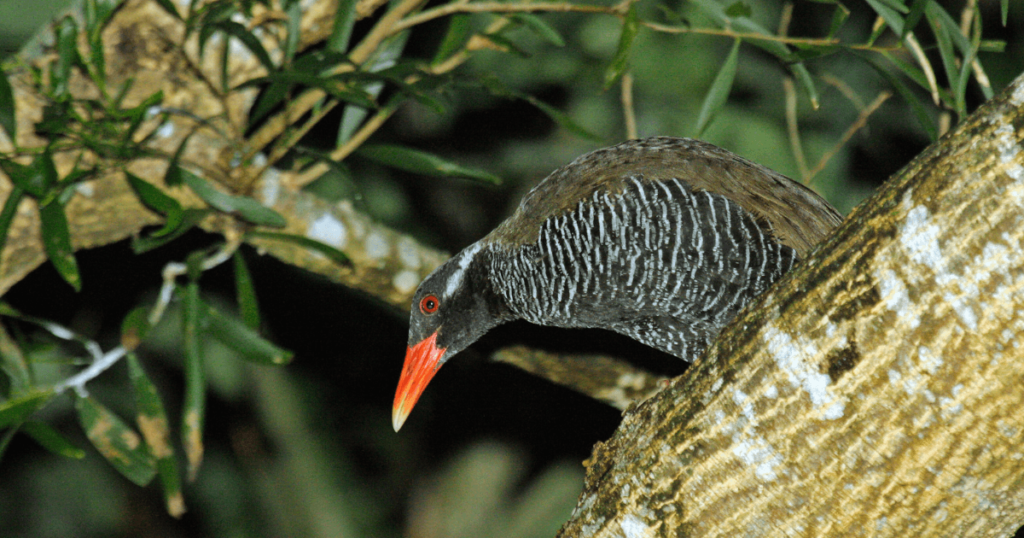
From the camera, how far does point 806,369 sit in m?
1.61

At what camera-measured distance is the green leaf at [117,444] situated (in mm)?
2982

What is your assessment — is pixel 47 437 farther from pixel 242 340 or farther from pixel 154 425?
pixel 242 340

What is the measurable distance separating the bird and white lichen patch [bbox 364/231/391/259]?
284mm

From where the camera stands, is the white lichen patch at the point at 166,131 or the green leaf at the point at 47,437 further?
the white lichen patch at the point at 166,131

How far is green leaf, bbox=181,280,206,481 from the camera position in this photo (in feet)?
9.41

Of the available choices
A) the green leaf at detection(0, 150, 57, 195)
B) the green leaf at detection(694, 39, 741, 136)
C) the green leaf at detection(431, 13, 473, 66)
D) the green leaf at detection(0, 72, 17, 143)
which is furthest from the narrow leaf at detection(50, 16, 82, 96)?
the green leaf at detection(694, 39, 741, 136)

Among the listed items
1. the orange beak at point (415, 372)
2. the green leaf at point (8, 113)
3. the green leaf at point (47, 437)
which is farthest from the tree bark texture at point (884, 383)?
the green leaf at point (8, 113)

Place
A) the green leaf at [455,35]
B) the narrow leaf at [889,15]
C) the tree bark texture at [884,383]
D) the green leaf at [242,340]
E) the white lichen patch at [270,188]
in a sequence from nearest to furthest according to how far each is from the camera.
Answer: the tree bark texture at [884,383], the narrow leaf at [889,15], the green leaf at [242,340], the white lichen patch at [270,188], the green leaf at [455,35]

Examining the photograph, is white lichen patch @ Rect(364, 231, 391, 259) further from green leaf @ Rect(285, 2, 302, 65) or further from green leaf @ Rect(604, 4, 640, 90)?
green leaf @ Rect(604, 4, 640, 90)

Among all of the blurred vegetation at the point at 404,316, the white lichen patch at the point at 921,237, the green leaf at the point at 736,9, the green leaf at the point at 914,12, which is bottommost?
the blurred vegetation at the point at 404,316

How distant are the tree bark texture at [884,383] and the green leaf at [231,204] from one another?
162 cm

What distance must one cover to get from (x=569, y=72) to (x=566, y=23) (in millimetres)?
342

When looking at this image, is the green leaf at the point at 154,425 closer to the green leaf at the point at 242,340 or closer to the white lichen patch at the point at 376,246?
the green leaf at the point at 242,340

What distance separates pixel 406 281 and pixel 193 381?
0.90 m
